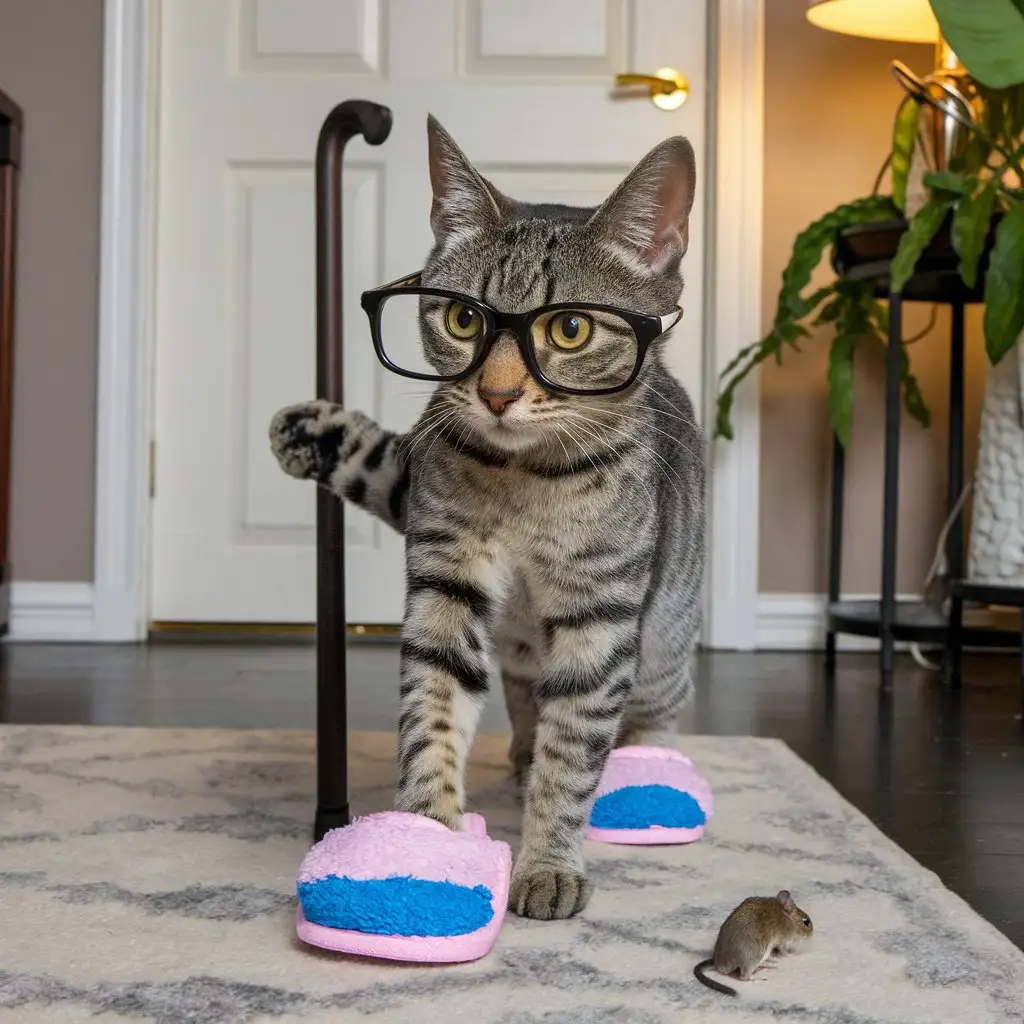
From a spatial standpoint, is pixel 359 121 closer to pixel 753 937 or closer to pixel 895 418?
pixel 753 937

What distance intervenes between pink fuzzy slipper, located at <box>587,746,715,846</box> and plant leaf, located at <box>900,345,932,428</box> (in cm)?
171

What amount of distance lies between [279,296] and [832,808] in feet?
6.16

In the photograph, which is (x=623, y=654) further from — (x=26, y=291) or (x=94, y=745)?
(x=26, y=291)

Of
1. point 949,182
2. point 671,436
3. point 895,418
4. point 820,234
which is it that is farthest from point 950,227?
point 671,436

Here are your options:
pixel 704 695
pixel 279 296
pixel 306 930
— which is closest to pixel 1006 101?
pixel 704 695

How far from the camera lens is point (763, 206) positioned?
298cm

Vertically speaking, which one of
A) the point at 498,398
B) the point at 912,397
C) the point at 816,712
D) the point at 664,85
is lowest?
the point at 816,712

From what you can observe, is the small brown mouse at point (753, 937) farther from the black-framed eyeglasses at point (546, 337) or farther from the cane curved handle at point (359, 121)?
the cane curved handle at point (359, 121)

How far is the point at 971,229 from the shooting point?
2.31 metres

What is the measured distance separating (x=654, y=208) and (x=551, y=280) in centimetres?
12

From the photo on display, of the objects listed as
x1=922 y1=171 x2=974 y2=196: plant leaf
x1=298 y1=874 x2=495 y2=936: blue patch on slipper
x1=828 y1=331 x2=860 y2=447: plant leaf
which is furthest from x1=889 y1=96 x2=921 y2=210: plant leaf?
x1=298 y1=874 x2=495 y2=936: blue patch on slipper

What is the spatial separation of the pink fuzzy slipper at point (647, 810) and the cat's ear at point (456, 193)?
579 millimetres

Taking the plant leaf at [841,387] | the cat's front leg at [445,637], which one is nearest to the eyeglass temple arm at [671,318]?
the cat's front leg at [445,637]

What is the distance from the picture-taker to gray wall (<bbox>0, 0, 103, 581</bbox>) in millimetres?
2934
